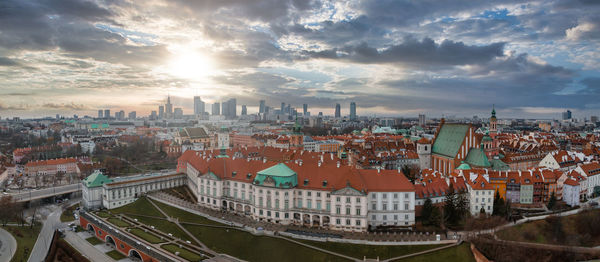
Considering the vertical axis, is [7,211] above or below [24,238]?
above

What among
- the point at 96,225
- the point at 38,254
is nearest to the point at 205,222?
the point at 96,225

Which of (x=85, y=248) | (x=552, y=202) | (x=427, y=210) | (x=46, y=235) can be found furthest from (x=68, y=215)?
(x=552, y=202)

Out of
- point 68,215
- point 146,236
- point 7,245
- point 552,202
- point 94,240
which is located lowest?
point 7,245

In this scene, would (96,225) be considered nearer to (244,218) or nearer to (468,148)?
(244,218)

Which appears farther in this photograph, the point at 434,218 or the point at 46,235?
the point at 46,235

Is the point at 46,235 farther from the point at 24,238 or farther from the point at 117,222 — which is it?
the point at 117,222

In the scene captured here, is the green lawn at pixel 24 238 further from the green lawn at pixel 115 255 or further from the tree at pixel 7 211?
the green lawn at pixel 115 255

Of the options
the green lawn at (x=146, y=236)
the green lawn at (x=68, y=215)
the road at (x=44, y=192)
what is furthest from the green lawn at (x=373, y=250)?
the road at (x=44, y=192)
